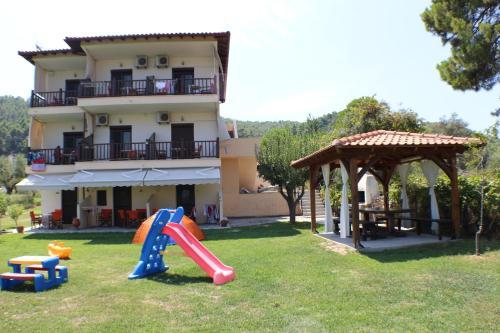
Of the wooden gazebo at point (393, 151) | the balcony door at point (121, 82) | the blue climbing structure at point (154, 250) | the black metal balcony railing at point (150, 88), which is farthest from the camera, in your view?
the balcony door at point (121, 82)

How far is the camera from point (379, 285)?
7.34m

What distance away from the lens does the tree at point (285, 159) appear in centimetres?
2031

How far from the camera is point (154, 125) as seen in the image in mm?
21844

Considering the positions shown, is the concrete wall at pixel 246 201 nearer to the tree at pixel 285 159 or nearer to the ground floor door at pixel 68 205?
the tree at pixel 285 159

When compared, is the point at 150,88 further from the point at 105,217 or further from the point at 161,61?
the point at 105,217

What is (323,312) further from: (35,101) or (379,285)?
(35,101)

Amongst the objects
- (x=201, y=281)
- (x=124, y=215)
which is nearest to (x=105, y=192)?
(x=124, y=215)

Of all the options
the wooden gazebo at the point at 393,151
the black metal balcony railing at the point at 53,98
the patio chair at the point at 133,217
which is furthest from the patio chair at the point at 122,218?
the wooden gazebo at the point at 393,151

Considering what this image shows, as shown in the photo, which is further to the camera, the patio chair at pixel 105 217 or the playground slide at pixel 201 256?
the patio chair at pixel 105 217

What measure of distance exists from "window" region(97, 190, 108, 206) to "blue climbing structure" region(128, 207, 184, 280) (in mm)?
13546

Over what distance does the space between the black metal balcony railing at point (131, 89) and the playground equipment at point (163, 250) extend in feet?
39.5

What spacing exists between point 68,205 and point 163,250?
50.9 ft

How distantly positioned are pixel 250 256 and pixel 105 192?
1359 centimetres

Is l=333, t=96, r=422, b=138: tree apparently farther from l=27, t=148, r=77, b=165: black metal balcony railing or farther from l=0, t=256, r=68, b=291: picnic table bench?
l=0, t=256, r=68, b=291: picnic table bench
